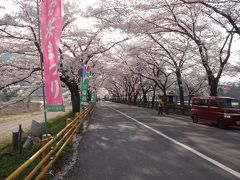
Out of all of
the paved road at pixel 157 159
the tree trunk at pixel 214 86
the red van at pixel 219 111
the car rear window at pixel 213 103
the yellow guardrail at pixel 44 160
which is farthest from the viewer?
the tree trunk at pixel 214 86

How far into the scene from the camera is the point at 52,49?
287 inches

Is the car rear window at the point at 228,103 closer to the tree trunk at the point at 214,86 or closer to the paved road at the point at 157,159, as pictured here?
the tree trunk at the point at 214,86

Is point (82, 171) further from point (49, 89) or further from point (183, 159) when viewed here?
point (183, 159)

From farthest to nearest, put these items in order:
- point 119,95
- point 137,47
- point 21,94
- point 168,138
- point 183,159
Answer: point 119,95, point 137,47, point 21,94, point 168,138, point 183,159

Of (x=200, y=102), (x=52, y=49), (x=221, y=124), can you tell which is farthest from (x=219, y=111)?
(x=52, y=49)

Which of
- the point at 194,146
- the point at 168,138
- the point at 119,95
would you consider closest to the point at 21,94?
the point at 168,138

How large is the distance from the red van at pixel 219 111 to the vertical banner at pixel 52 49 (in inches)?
496

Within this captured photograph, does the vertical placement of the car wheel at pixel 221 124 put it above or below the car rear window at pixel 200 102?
below

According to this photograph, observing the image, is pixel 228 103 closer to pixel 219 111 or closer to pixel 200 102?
pixel 219 111

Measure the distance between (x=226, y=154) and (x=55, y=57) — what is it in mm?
5804

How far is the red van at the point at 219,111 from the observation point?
17.5 metres

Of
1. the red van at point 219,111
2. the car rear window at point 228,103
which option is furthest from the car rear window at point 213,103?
the car rear window at point 228,103

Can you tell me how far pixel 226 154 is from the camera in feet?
30.8

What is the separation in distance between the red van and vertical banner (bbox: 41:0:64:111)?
41.3 feet
